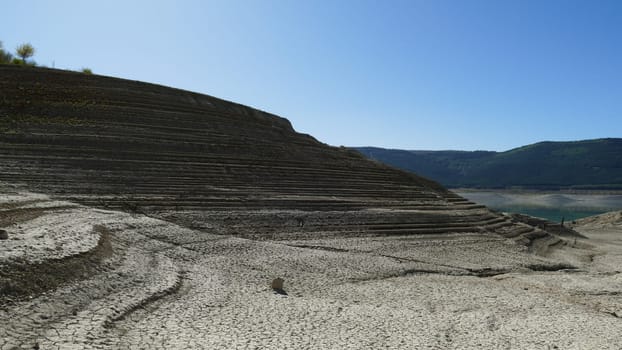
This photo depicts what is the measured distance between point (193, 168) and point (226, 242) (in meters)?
10.6

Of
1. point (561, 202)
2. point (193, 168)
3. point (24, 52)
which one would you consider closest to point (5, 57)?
point (24, 52)

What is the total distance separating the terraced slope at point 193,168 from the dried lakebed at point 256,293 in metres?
2.85

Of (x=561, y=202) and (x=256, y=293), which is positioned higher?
(x=256, y=293)

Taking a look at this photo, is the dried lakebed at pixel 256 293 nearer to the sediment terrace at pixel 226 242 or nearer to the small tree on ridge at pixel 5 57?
the sediment terrace at pixel 226 242

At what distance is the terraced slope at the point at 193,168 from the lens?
26266 millimetres

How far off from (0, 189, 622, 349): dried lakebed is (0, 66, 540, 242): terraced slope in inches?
112

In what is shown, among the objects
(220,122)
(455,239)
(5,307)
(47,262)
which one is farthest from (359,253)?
(220,122)

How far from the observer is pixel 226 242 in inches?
873

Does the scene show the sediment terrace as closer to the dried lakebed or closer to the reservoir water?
the dried lakebed

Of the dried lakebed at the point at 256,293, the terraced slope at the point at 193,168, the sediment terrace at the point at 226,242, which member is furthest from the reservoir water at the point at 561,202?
the dried lakebed at the point at 256,293

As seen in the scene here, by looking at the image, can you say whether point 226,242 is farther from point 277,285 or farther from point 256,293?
point 256,293

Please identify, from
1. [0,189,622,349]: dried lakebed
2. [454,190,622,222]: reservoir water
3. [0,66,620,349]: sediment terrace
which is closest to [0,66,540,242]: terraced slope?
[0,66,620,349]: sediment terrace

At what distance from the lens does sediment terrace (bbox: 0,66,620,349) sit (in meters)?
11.5

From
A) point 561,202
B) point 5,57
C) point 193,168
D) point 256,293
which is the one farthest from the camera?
point 561,202
